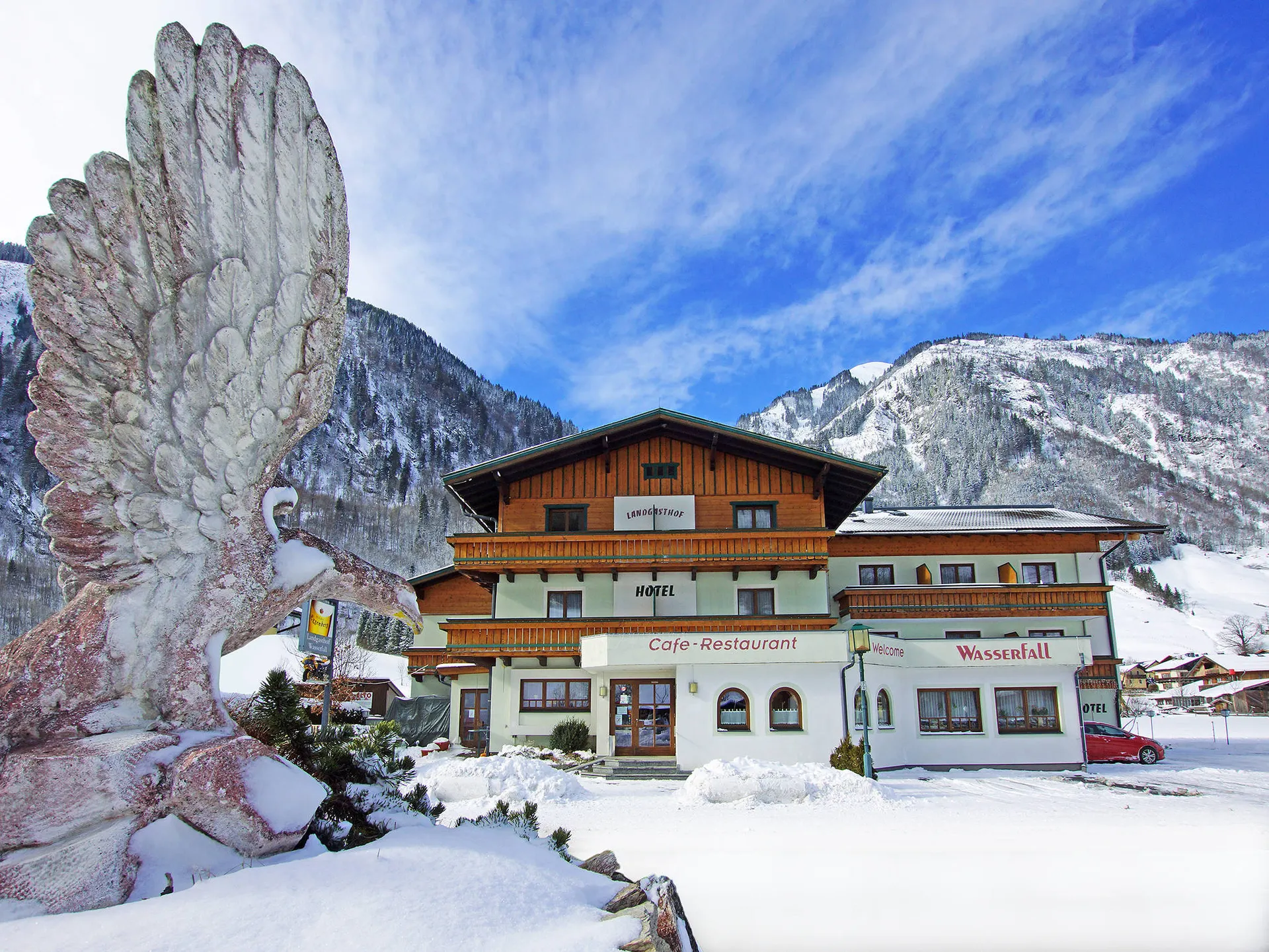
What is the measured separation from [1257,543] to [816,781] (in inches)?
7807

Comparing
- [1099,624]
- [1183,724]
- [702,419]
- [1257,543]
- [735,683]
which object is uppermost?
[1257,543]

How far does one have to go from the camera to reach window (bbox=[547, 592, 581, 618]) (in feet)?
99.7

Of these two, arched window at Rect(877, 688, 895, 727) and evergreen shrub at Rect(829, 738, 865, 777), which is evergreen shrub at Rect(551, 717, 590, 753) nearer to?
evergreen shrub at Rect(829, 738, 865, 777)

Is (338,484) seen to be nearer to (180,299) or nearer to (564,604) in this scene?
(564,604)

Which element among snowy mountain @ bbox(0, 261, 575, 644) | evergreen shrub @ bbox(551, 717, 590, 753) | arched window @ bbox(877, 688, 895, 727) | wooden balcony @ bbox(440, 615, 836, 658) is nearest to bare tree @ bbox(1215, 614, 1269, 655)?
arched window @ bbox(877, 688, 895, 727)

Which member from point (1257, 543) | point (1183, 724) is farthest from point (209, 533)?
point (1257, 543)

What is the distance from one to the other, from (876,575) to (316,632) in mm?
26855

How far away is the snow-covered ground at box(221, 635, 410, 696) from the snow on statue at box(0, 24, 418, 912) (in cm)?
4667

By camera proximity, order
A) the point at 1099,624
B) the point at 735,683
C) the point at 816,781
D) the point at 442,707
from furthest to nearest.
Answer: the point at 442,707
the point at 1099,624
the point at 735,683
the point at 816,781

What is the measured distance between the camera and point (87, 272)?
16.4 ft

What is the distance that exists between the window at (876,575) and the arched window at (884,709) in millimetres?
9928

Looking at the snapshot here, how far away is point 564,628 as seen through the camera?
28391 mm

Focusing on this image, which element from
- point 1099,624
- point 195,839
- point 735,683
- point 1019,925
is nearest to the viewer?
point 195,839

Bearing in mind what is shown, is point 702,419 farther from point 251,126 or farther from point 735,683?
point 251,126
